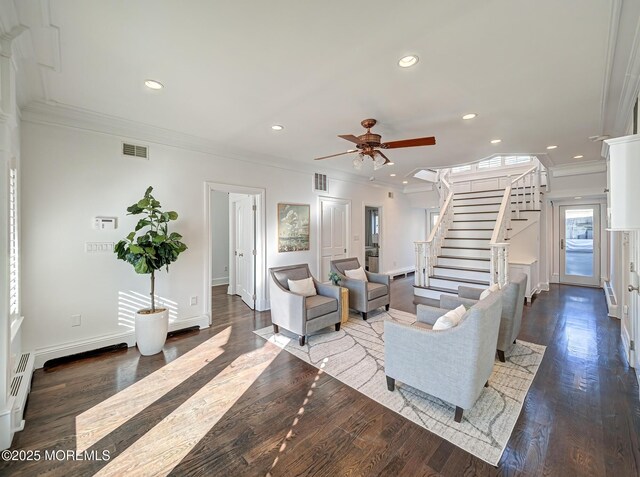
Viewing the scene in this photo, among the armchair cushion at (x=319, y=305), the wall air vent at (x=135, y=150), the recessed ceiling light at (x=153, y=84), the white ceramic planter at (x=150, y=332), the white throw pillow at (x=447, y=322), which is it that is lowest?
the white ceramic planter at (x=150, y=332)

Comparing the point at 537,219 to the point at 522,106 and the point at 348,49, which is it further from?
the point at 348,49

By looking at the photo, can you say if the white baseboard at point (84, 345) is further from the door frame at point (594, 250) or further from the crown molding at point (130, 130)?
the door frame at point (594, 250)

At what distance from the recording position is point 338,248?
637cm

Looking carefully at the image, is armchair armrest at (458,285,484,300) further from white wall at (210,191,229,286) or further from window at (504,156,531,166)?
window at (504,156,531,166)

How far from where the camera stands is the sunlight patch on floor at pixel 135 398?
2.07 metres

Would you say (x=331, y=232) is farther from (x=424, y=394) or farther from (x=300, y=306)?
(x=424, y=394)

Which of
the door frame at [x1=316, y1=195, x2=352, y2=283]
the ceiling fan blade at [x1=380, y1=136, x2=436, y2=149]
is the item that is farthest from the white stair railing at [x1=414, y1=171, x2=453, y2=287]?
the ceiling fan blade at [x1=380, y1=136, x2=436, y2=149]

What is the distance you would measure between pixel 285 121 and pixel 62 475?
3.55 m

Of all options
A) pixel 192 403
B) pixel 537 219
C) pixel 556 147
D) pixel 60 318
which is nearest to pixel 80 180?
pixel 60 318

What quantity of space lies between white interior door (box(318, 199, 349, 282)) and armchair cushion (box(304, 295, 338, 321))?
2020 mm

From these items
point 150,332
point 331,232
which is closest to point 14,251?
point 150,332

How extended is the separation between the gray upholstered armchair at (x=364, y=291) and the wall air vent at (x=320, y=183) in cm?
180

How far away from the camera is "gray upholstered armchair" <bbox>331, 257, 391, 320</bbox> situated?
4.36 metres

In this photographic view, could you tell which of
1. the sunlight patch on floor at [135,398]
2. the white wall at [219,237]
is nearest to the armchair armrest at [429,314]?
the sunlight patch on floor at [135,398]
